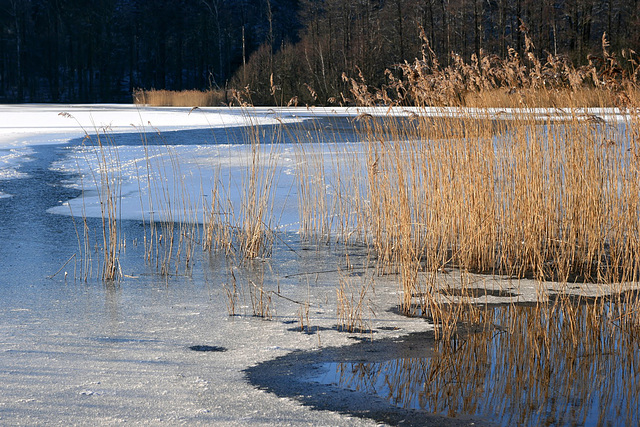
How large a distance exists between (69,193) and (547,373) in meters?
5.96

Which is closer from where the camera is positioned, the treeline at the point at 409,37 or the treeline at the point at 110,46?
the treeline at the point at 409,37

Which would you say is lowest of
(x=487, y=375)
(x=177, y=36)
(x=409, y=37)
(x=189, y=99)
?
(x=487, y=375)

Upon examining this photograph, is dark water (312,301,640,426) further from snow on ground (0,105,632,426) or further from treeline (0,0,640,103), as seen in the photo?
treeline (0,0,640,103)

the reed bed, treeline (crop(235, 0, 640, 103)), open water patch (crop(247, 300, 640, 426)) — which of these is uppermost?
treeline (crop(235, 0, 640, 103))

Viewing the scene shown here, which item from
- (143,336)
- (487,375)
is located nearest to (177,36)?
(143,336)

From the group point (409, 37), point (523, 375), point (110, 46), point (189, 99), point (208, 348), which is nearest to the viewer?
point (523, 375)

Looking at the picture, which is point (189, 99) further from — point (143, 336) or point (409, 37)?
point (143, 336)

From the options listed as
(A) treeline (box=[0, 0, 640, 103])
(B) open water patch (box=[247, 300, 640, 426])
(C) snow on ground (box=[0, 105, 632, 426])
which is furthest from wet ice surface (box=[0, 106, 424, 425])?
(A) treeline (box=[0, 0, 640, 103])

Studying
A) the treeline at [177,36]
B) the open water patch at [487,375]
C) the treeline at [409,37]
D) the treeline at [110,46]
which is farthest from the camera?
the treeline at [110,46]

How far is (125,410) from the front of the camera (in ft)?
7.47

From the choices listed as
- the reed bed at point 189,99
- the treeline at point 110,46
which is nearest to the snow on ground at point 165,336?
the reed bed at point 189,99

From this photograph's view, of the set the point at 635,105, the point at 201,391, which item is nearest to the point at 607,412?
the point at 201,391

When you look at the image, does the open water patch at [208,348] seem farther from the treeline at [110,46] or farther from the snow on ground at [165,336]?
the treeline at [110,46]

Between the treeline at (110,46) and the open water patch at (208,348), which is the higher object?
the treeline at (110,46)
